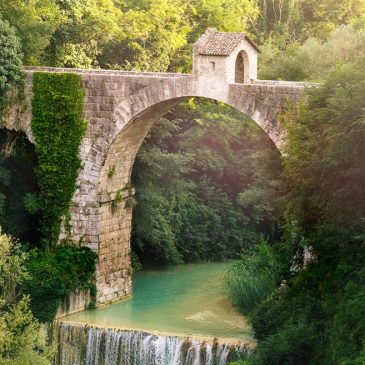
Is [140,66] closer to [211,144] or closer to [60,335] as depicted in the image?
[211,144]

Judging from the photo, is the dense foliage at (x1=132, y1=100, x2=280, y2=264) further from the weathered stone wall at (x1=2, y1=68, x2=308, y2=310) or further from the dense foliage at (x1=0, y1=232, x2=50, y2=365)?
the dense foliage at (x1=0, y1=232, x2=50, y2=365)

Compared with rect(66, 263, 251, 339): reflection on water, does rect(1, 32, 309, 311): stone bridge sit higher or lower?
higher

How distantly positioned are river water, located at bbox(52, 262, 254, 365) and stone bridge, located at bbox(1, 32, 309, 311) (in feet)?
3.84

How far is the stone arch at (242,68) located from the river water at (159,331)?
6.01 meters

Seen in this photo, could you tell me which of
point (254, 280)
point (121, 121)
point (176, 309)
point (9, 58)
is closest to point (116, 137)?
point (121, 121)

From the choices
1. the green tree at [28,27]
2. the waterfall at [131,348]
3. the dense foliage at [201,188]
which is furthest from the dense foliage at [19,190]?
the waterfall at [131,348]

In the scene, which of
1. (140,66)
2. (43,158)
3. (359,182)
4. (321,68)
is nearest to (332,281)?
(359,182)

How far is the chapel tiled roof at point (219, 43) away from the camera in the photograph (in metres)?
28.9

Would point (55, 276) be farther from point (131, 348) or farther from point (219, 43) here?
point (219, 43)

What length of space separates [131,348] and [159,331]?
0.81 metres

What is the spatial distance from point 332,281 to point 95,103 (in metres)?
9.01

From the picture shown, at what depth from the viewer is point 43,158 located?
31.8 metres

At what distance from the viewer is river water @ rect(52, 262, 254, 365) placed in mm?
27203

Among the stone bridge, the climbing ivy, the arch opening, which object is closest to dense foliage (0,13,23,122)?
the stone bridge
